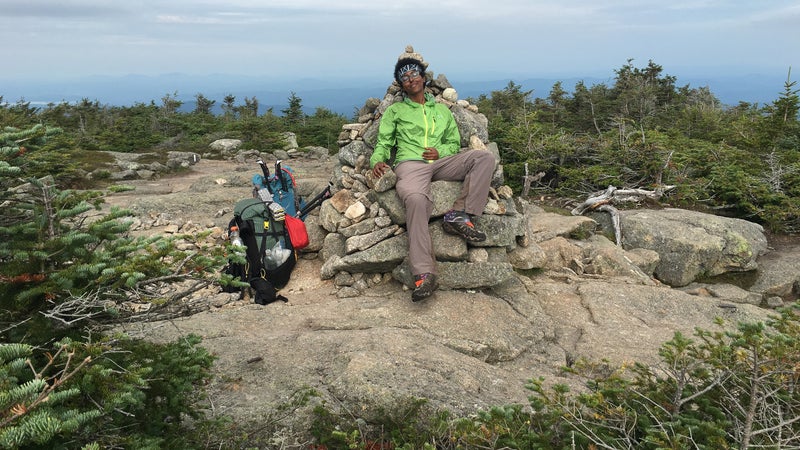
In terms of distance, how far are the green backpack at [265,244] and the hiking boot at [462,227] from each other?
9.41 feet

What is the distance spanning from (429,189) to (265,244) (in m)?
3.00

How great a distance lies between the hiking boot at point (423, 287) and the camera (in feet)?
21.3

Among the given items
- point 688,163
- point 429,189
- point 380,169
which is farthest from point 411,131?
point 688,163

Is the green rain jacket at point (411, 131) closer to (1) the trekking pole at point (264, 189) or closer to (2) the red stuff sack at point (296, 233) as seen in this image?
(2) the red stuff sack at point (296, 233)

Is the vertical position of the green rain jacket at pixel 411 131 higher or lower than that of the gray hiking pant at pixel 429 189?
higher

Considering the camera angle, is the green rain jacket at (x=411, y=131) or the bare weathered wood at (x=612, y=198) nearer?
the green rain jacket at (x=411, y=131)

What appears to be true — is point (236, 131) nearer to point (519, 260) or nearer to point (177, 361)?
point (519, 260)

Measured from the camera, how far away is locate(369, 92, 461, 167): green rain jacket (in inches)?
309

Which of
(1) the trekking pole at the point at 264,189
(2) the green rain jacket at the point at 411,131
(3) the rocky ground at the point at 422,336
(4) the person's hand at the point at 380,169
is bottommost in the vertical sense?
(3) the rocky ground at the point at 422,336

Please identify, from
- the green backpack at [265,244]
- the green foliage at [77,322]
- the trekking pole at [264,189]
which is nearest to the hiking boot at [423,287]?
the green backpack at [265,244]

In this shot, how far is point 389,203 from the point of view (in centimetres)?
761

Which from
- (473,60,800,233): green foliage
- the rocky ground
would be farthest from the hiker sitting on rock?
(473,60,800,233): green foliage

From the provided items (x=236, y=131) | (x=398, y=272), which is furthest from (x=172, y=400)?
(x=236, y=131)

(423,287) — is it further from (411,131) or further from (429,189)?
(411,131)
